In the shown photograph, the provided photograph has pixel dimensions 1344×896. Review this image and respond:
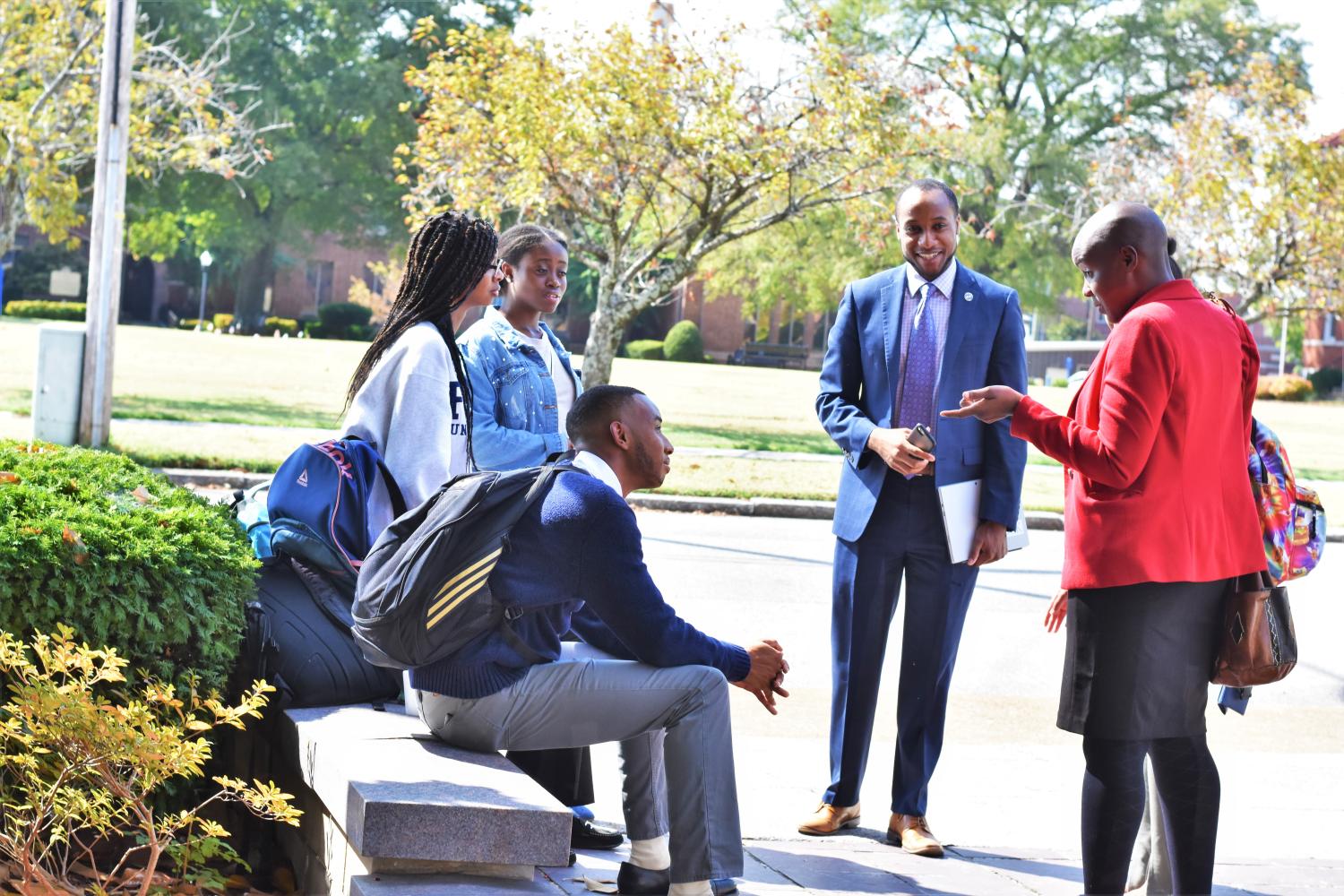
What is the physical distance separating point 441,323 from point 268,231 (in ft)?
168

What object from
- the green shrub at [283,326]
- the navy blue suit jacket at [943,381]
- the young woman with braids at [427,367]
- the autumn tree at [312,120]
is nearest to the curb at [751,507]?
the navy blue suit jacket at [943,381]

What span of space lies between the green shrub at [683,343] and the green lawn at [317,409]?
22.6 feet

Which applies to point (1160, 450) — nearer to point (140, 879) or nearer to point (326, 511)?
point (326, 511)

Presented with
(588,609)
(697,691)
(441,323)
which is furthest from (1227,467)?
(441,323)

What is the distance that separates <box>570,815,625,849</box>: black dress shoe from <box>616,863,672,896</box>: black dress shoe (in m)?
0.67

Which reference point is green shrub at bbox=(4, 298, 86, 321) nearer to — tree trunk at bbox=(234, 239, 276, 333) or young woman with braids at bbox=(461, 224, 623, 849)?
tree trunk at bbox=(234, 239, 276, 333)

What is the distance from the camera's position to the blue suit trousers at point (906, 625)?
5.00 meters

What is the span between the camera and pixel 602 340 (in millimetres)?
21656

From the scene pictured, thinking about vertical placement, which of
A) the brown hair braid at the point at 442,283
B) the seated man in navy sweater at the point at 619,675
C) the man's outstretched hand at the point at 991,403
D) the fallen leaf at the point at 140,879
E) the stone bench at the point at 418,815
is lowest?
the fallen leaf at the point at 140,879

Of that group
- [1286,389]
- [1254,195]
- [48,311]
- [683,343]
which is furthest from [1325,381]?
[48,311]

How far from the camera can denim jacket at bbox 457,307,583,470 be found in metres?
4.94

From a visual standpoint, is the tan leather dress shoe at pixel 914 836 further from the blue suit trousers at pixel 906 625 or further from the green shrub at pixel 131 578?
the green shrub at pixel 131 578

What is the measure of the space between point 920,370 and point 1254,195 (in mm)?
26721

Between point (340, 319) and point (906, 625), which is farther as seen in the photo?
point (340, 319)
